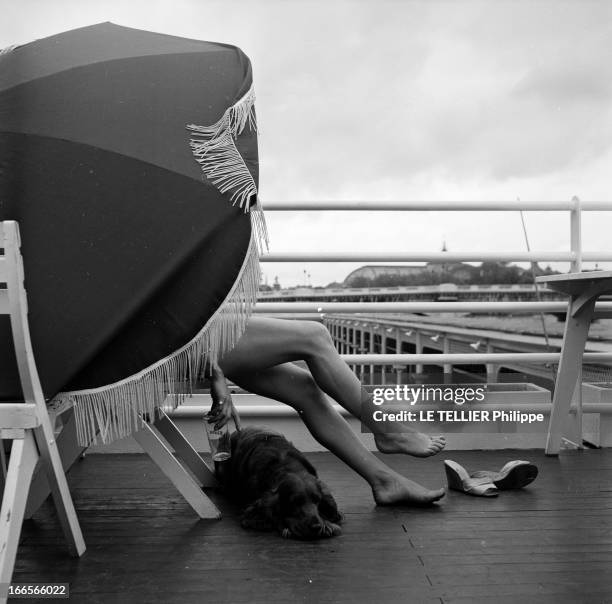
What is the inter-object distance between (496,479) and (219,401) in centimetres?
102

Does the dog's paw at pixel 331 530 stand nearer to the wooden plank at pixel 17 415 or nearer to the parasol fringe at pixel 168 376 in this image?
the parasol fringe at pixel 168 376

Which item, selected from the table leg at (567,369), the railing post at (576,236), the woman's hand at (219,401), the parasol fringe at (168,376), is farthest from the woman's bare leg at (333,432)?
the railing post at (576,236)

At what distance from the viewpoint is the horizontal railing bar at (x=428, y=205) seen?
2.79 m

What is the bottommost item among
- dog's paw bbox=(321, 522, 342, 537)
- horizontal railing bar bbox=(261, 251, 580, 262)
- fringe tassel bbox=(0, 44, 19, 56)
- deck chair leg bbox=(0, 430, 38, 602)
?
dog's paw bbox=(321, 522, 342, 537)

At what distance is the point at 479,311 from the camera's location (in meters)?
2.85

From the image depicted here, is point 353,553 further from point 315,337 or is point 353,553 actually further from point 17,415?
point 17,415

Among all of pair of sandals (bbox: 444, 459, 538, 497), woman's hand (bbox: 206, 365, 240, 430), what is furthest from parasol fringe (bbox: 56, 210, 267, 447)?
pair of sandals (bbox: 444, 459, 538, 497)

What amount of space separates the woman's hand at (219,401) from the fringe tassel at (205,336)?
131 mm

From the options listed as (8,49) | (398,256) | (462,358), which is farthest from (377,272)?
(8,49)

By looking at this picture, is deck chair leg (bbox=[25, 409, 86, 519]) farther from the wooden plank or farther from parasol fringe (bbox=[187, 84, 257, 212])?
parasol fringe (bbox=[187, 84, 257, 212])

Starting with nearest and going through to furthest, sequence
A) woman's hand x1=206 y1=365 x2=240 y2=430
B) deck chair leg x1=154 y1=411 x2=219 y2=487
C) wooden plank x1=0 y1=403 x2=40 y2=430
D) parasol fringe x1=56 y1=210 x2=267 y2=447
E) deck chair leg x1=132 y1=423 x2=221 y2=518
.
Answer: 1. wooden plank x1=0 y1=403 x2=40 y2=430
2. parasol fringe x1=56 y1=210 x2=267 y2=447
3. woman's hand x1=206 y1=365 x2=240 y2=430
4. deck chair leg x1=132 y1=423 x2=221 y2=518
5. deck chair leg x1=154 y1=411 x2=219 y2=487

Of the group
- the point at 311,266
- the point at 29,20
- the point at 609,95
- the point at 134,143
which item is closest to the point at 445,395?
the point at 311,266

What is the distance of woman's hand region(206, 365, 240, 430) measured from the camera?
169cm

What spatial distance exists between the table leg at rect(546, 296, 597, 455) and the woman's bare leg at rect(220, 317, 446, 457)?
37.6 inches
